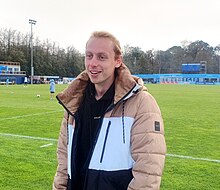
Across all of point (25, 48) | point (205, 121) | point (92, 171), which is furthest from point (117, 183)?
point (25, 48)

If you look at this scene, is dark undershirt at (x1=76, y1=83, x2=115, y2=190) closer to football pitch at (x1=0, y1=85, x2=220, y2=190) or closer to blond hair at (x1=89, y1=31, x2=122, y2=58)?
blond hair at (x1=89, y1=31, x2=122, y2=58)

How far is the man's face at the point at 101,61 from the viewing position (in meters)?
2.36

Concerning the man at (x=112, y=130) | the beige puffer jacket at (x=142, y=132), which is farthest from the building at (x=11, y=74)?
the beige puffer jacket at (x=142, y=132)

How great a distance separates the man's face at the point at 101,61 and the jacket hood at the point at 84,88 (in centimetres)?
7

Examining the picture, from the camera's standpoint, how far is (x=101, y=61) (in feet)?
7.84

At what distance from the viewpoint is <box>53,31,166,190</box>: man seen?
2195mm

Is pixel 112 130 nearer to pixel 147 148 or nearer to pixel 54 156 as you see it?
pixel 147 148

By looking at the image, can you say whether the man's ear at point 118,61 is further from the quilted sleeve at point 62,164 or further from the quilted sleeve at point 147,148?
the quilted sleeve at point 62,164

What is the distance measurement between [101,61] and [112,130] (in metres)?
0.48

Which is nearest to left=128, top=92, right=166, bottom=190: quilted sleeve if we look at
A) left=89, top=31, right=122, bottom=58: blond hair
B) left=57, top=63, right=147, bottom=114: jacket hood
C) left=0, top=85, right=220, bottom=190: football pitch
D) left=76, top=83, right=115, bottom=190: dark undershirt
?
left=57, top=63, right=147, bottom=114: jacket hood

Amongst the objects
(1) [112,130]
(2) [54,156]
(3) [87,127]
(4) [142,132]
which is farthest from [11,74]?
(4) [142,132]

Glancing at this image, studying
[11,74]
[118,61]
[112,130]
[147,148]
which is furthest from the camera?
[11,74]

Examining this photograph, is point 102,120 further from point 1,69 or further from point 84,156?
point 1,69

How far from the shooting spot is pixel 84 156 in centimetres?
246
